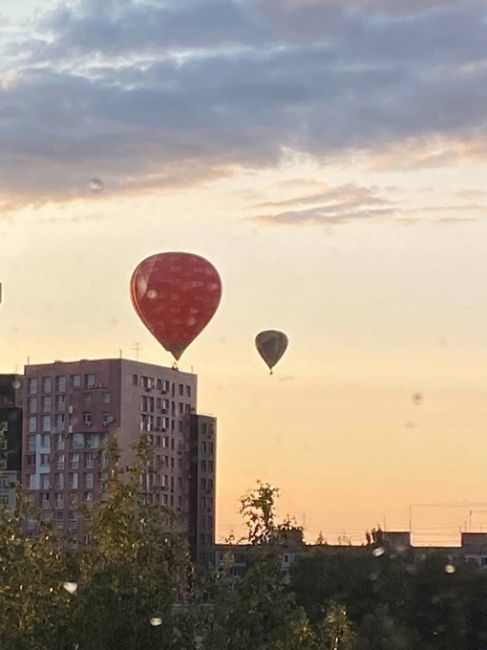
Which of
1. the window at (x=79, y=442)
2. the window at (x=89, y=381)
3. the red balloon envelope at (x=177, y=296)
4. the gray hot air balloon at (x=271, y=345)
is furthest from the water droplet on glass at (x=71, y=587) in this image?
the window at (x=79, y=442)

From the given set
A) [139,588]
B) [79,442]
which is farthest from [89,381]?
[139,588]

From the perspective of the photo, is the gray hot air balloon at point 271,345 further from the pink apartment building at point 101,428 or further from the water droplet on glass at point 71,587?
the pink apartment building at point 101,428

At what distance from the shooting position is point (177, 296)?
4394 cm

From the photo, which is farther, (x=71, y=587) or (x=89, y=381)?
(x=89, y=381)

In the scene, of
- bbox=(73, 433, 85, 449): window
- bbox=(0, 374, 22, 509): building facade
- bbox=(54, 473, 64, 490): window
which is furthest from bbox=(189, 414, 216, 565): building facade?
bbox=(0, 374, 22, 509): building facade

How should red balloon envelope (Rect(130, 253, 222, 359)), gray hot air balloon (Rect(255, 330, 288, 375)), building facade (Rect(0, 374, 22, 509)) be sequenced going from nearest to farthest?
red balloon envelope (Rect(130, 253, 222, 359)) → gray hot air balloon (Rect(255, 330, 288, 375)) → building facade (Rect(0, 374, 22, 509))

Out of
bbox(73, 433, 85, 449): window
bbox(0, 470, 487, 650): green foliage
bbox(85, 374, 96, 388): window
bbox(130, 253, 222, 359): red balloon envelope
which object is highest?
bbox(85, 374, 96, 388): window

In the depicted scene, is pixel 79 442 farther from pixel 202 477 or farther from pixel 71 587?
pixel 71 587

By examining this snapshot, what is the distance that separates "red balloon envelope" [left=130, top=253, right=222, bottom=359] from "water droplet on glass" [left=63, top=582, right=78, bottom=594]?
2586cm

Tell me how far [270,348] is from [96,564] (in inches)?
1404

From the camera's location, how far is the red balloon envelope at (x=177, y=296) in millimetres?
43812

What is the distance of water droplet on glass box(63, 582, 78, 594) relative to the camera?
17688mm

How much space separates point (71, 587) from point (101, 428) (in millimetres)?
117742

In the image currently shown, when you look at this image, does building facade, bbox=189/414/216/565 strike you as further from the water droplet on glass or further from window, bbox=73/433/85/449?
the water droplet on glass
